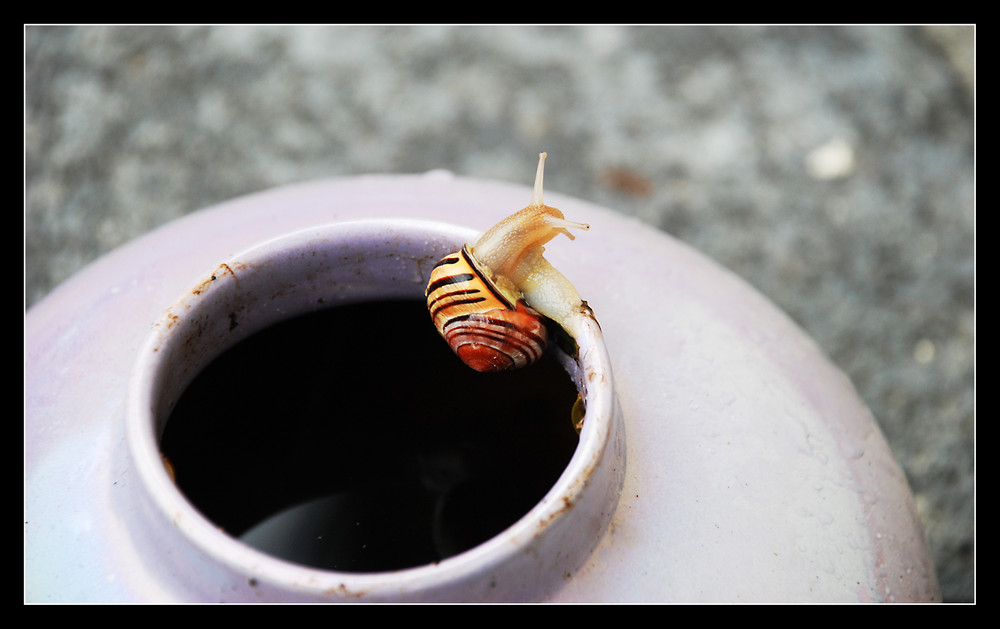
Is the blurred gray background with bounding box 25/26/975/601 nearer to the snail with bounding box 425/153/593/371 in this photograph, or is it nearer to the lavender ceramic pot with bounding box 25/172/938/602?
the lavender ceramic pot with bounding box 25/172/938/602

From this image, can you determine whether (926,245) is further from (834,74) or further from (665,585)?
(665,585)

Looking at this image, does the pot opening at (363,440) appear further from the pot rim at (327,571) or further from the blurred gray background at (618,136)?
the blurred gray background at (618,136)

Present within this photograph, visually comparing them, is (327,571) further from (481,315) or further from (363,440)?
(363,440)

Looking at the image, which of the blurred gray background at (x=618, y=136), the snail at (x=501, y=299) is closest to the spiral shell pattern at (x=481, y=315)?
the snail at (x=501, y=299)

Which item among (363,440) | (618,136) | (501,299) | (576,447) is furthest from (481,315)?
(618,136)

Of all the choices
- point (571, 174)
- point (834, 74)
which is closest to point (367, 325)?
point (571, 174)

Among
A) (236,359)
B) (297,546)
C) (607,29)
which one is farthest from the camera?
(607,29)
